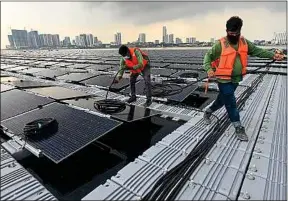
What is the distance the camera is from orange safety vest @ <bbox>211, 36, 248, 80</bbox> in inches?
158

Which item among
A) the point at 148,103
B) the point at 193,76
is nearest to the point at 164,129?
the point at 148,103

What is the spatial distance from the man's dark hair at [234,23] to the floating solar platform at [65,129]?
2741mm

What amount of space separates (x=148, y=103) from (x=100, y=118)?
2485 millimetres

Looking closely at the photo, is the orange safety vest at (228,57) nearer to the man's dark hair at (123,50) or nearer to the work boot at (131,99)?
the man's dark hair at (123,50)

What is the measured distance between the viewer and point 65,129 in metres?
4.20

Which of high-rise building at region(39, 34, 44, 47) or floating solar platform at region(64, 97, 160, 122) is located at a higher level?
high-rise building at region(39, 34, 44, 47)

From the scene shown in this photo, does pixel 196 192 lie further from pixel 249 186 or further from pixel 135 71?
pixel 135 71

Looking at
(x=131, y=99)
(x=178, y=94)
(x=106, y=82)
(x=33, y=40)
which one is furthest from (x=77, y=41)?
(x=178, y=94)

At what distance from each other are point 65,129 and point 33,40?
104 m

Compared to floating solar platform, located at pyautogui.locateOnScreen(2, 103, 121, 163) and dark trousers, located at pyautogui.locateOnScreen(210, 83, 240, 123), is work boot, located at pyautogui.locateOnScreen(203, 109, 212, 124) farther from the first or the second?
floating solar platform, located at pyautogui.locateOnScreen(2, 103, 121, 163)

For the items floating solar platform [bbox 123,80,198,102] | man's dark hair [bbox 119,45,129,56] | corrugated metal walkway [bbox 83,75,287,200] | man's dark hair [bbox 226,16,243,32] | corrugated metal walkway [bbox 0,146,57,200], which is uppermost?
man's dark hair [bbox 226,16,243,32]

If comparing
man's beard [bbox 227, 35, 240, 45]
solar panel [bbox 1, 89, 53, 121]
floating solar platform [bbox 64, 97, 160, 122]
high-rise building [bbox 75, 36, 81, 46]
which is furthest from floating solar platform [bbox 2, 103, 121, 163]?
Result: high-rise building [bbox 75, 36, 81, 46]

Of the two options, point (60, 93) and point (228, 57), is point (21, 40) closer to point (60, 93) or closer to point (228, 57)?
point (60, 93)

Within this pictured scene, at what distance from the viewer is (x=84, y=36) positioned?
10362cm
